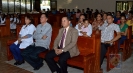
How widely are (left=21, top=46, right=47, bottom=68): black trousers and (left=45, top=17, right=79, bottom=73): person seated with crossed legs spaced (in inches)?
16.4

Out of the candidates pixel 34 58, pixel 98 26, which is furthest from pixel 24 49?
pixel 98 26

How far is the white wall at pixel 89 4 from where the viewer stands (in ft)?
44.7

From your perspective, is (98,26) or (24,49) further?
(98,26)

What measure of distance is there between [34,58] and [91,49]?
1140 millimetres

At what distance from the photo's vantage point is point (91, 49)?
3.78 m

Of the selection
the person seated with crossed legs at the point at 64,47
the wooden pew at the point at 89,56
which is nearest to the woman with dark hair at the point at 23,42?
the person seated with crossed legs at the point at 64,47

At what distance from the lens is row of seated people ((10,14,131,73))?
371 cm

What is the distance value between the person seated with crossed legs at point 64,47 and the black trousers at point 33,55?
416 mm

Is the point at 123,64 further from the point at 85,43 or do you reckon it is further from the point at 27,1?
the point at 27,1

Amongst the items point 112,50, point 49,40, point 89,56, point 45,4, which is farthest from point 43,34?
point 45,4

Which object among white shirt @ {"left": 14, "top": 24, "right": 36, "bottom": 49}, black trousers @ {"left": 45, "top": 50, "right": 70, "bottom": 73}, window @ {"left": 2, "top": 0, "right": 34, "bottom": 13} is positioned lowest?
black trousers @ {"left": 45, "top": 50, "right": 70, "bottom": 73}

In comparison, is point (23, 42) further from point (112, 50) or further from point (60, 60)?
point (112, 50)

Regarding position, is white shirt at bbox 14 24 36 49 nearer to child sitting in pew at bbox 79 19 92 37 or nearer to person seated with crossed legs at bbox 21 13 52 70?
person seated with crossed legs at bbox 21 13 52 70

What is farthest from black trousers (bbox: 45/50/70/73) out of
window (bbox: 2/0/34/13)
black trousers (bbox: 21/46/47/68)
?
window (bbox: 2/0/34/13)
